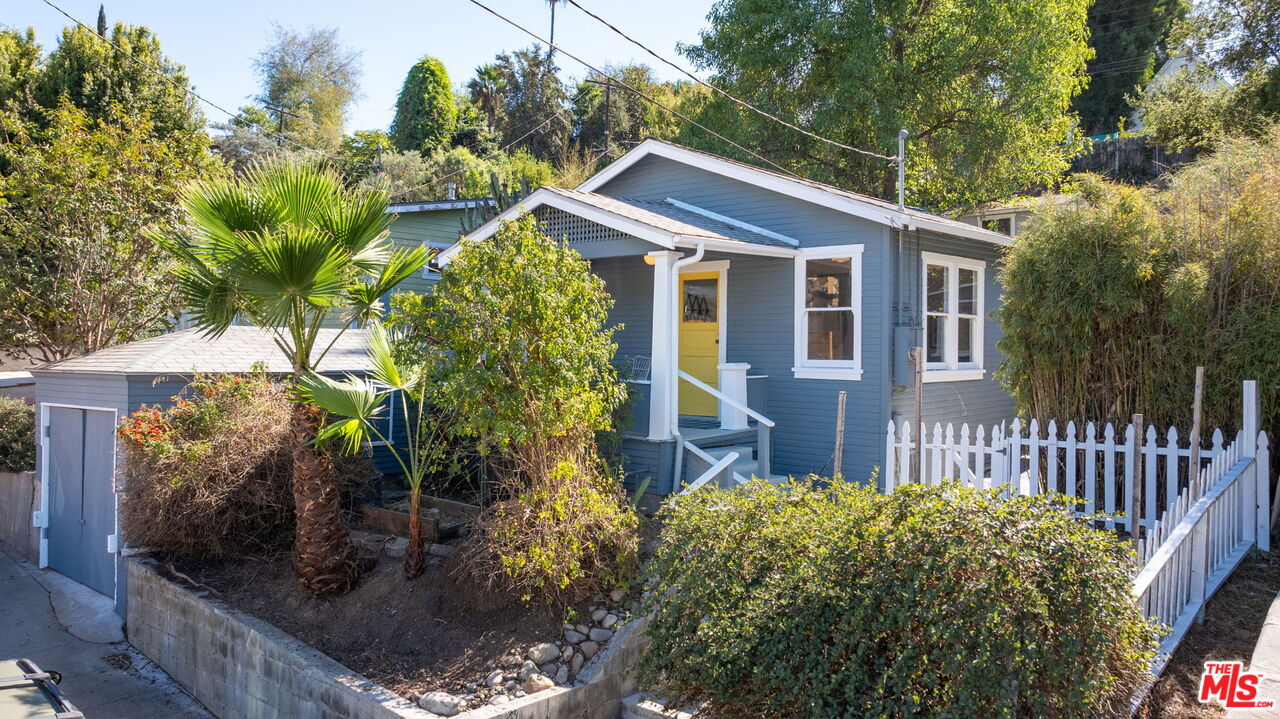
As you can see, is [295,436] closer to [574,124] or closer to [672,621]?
[672,621]

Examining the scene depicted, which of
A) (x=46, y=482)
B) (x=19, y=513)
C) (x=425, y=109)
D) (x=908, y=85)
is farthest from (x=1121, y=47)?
(x=19, y=513)

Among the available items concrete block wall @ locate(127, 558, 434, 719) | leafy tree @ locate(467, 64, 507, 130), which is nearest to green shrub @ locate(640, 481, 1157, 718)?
concrete block wall @ locate(127, 558, 434, 719)

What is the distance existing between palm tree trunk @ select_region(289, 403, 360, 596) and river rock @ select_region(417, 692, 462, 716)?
6.96 feet

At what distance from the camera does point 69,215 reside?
42.4 feet

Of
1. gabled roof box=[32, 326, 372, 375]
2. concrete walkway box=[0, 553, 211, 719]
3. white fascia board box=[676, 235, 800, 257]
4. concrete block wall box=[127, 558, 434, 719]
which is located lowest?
concrete walkway box=[0, 553, 211, 719]

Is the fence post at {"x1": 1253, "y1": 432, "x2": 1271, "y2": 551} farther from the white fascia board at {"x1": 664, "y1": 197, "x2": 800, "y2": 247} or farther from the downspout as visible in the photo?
the white fascia board at {"x1": 664, "y1": 197, "x2": 800, "y2": 247}

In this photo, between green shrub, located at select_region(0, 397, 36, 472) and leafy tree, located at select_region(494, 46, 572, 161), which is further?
leafy tree, located at select_region(494, 46, 572, 161)

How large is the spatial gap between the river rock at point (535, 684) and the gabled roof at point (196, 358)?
4.34 m

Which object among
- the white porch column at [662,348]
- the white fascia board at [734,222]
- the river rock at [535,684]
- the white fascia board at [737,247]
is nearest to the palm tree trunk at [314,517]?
the river rock at [535,684]

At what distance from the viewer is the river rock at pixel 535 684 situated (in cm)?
572

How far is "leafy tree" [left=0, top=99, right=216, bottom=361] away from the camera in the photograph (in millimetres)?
12812

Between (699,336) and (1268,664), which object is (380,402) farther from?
(1268,664)

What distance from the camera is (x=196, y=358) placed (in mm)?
9875

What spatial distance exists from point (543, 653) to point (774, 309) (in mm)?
6001
